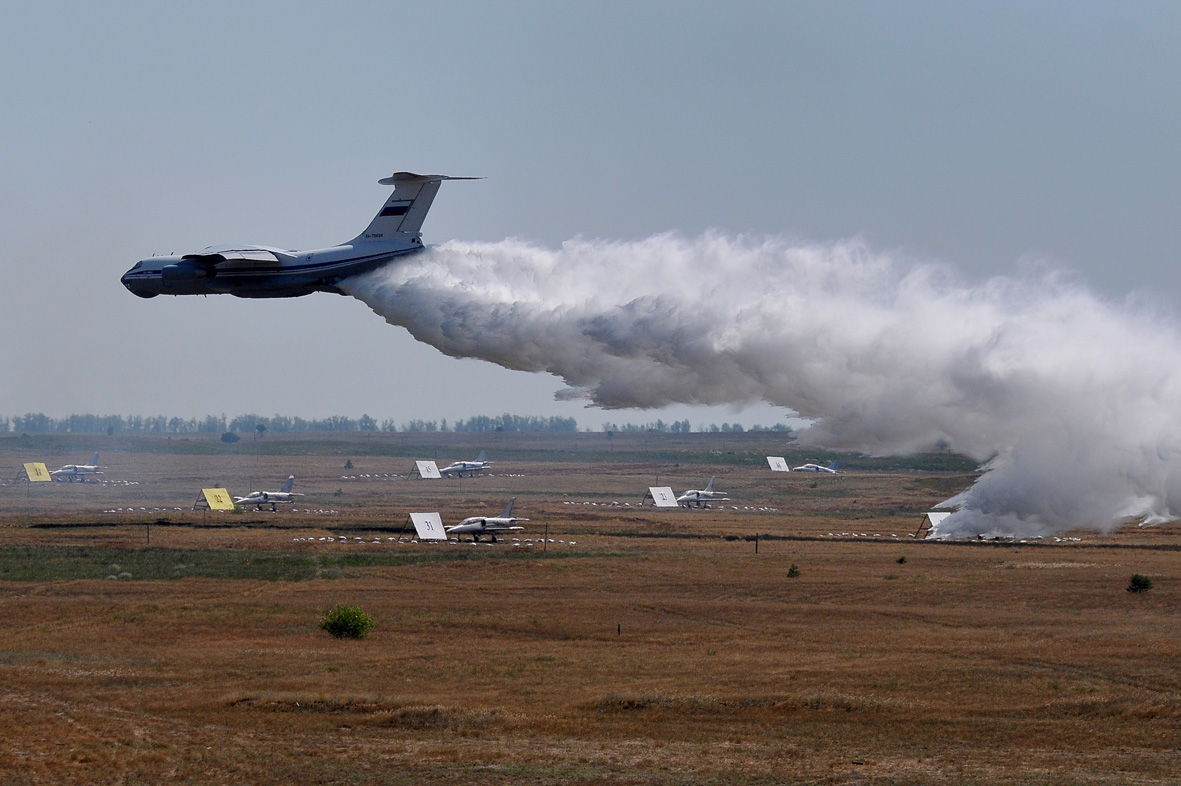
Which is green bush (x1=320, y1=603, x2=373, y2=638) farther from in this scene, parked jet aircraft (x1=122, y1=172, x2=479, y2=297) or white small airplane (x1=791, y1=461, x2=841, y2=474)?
white small airplane (x1=791, y1=461, x2=841, y2=474)

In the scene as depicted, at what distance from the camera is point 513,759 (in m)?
25.0

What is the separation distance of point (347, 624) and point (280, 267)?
44.7ft

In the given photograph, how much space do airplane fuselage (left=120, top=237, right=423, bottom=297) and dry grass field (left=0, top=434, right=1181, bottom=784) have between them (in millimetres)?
11536

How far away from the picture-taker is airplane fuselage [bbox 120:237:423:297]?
A: 154ft

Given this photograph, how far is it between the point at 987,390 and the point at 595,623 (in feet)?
53.7

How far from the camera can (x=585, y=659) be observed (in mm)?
37281

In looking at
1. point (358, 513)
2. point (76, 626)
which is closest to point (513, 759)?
point (76, 626)

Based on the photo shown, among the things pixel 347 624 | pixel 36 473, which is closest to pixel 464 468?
pixel 36 473

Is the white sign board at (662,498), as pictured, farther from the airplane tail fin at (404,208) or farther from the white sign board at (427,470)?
the airplane tail fin at (404,208)

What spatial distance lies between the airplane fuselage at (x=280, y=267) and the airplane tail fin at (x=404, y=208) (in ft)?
0.94

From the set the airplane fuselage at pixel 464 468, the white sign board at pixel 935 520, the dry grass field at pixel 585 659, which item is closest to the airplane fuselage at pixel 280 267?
the dry grass field at pixel 585 659

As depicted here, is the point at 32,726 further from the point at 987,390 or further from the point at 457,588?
the point at 987,390

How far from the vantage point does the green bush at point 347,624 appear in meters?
41.0

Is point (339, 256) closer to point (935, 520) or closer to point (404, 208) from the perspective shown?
point (404, 208)
